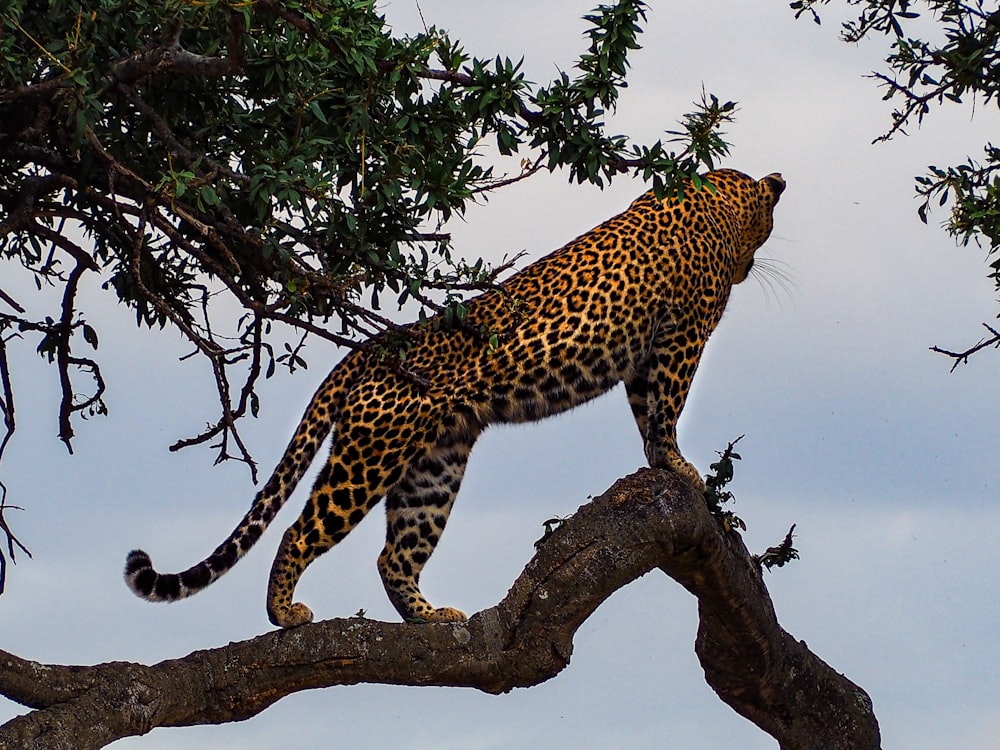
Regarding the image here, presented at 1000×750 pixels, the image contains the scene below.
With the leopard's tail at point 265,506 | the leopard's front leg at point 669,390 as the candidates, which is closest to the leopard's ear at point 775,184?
the leopard's front leg at point 669,390

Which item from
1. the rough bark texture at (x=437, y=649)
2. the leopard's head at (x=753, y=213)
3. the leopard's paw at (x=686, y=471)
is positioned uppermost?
the leopard's head at (x=753, y=213)

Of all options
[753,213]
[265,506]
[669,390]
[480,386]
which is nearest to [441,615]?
[265,506]

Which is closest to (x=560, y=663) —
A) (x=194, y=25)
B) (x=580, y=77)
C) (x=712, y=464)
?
(x=712, y=464)

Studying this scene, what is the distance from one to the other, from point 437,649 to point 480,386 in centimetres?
157

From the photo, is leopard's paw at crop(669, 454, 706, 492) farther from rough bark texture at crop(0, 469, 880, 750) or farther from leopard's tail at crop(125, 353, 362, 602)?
leopard's tail at crop(125, 353, 362, 602)

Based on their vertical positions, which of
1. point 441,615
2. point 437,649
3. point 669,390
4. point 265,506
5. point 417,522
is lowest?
point 437,649

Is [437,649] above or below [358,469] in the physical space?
below

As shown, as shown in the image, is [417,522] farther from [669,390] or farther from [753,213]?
[753,213]

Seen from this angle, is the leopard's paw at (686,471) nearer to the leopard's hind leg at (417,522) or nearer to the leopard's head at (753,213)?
the leopard's hind leg at (417,522)

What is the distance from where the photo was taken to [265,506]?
9.38 m

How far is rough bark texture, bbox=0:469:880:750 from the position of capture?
332 inches

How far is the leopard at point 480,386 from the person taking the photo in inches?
364

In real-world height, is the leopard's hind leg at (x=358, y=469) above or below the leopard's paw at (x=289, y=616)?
above

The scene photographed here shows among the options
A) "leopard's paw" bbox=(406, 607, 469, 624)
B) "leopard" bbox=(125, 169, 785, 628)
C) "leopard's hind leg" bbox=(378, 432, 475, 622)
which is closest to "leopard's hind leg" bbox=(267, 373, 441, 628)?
"leopard" bbox=(125, 169, 785, 628)
